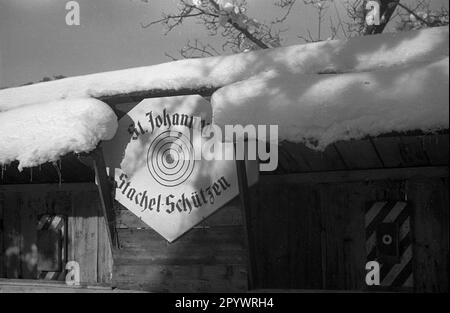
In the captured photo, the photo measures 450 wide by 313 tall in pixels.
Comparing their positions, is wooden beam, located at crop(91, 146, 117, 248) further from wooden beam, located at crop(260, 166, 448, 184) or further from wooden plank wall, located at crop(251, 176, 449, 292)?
wooden beam, located at crop(260, 166, 448, 184)

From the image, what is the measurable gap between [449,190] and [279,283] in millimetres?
2040

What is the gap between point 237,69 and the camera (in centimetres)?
546

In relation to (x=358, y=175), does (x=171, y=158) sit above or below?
above

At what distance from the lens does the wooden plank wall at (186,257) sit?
5375mm

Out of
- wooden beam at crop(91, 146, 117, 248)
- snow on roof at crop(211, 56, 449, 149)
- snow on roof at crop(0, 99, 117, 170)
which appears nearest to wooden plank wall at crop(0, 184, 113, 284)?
wooden beam at crop(91, 146, 117, 248)

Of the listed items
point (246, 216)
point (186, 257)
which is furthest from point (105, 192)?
point (246, 216)

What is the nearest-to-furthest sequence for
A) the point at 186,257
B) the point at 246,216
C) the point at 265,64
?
the point at 246,216 → the point at 265,64 → the point at 186,257

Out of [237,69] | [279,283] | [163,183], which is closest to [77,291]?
[163,183]

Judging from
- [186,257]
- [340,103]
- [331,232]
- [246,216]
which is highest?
[340,103]

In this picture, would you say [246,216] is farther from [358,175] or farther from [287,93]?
[287,93]

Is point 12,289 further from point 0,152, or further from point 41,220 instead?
point 0,152

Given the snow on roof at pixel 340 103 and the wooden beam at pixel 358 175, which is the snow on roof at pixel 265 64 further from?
the wooden beam at pixel 358 175

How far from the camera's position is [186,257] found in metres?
5.57

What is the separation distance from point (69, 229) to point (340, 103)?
4207mm
